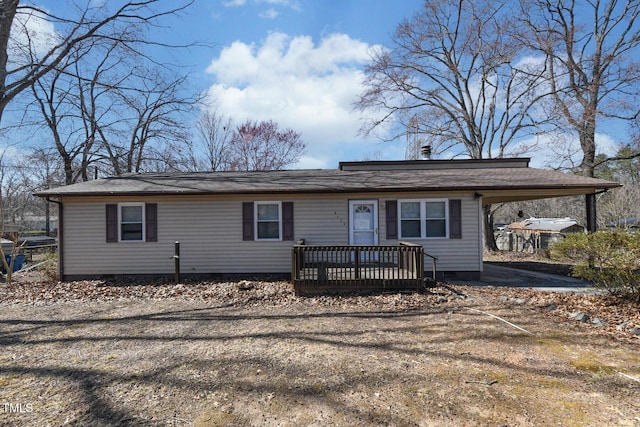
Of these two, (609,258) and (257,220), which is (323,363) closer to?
(609,258)

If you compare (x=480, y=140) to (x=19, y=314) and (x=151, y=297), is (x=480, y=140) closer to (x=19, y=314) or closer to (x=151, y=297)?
(x=151, y=297)

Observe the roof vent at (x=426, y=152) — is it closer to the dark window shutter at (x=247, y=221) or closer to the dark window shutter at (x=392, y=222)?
the dark window shutter at (x=392, y=222)

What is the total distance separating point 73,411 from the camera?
10.1ft

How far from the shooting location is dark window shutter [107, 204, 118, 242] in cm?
959

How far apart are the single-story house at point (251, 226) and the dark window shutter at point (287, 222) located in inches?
1.2

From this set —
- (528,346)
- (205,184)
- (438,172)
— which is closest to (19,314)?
(205,184)

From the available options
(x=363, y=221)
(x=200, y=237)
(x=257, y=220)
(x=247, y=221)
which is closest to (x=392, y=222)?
(x=363, y=221)

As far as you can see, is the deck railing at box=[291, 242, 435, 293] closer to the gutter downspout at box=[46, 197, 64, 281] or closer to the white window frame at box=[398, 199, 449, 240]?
the white window frame at box=[398, 199, 449, 240]

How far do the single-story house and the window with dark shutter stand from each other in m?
0.03

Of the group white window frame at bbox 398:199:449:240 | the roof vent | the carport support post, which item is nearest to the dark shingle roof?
white window frame at bbox 398:199:449:240

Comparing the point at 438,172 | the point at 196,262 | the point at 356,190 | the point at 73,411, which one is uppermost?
the point at 438,172

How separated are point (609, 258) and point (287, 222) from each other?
753 centimetres

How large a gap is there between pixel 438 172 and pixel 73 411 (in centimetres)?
1109

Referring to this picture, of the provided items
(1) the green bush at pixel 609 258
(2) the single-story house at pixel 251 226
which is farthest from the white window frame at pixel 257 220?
(1) the green bush at pixel 609 258
